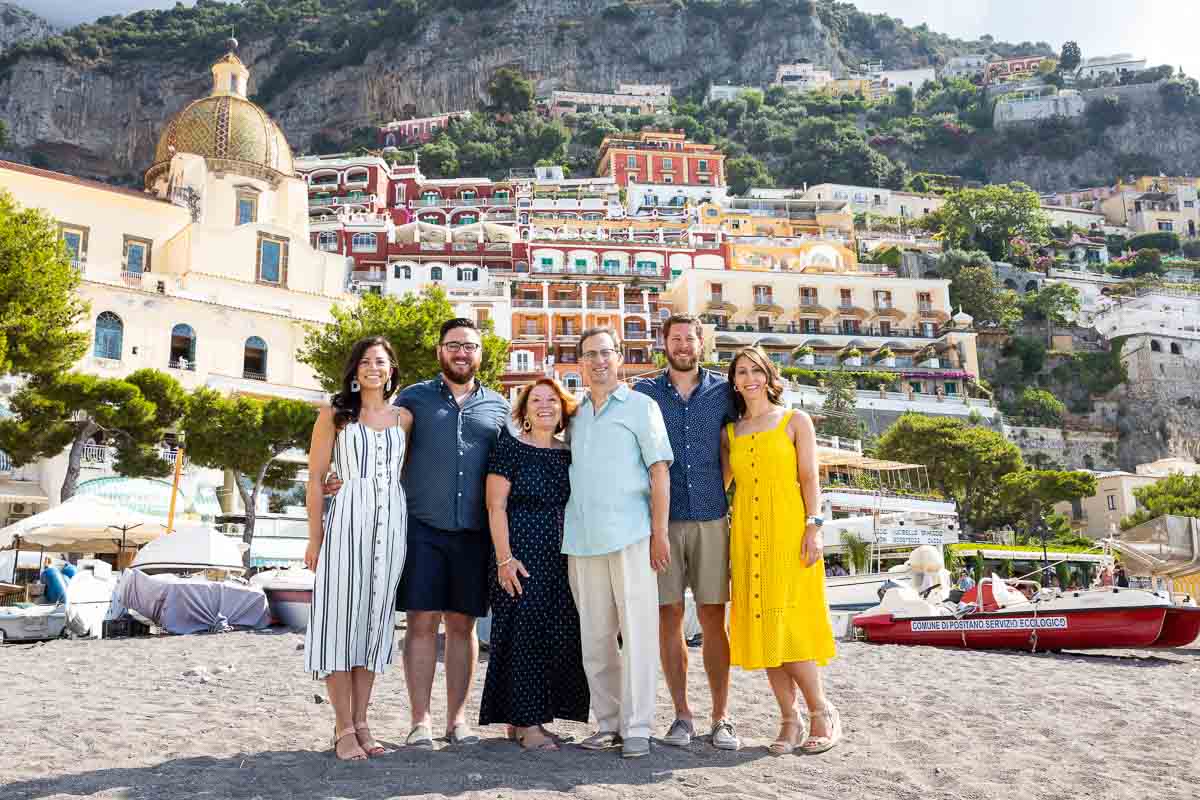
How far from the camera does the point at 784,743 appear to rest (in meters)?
4.52

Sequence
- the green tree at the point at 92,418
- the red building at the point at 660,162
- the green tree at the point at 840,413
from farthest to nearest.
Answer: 1. the red building at the point at 660,162
2. the green tree at the point at 840,413
3. the green tree at the point at 92,418

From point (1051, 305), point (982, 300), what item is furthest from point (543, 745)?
point (1051, 305)

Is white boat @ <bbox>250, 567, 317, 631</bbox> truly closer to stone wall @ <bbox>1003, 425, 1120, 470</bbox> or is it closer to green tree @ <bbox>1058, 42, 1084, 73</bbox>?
stone wall @ <bbox>1003, 425, 1120, 470</bbox>

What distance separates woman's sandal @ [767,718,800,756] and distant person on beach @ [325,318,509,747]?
56.0 inches

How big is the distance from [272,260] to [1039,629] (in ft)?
91.4

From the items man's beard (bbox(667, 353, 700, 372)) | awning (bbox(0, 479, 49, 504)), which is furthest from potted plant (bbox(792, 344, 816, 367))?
man's beard (bbox(667, 353, 700, 372))

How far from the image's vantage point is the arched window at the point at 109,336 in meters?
27.6

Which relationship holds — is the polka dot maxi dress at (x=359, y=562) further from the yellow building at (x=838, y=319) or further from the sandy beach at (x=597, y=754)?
the yellow building at (x=838, y=319)

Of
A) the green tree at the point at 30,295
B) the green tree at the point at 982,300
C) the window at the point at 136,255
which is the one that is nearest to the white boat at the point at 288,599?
the green tree at the point at 30,295

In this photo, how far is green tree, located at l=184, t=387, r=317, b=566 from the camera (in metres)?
22.3

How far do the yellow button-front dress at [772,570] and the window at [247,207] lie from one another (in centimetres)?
3231

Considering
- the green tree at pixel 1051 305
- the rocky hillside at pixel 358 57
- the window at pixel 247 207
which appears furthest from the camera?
the rocky hillside at pixel 358 57

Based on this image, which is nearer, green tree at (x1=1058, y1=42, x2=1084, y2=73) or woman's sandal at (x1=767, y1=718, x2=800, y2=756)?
woman's sandal at (x1=767, y1=718, x2=800, y2=756)

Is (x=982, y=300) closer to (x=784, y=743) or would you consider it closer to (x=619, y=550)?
(x=784, y=743)
